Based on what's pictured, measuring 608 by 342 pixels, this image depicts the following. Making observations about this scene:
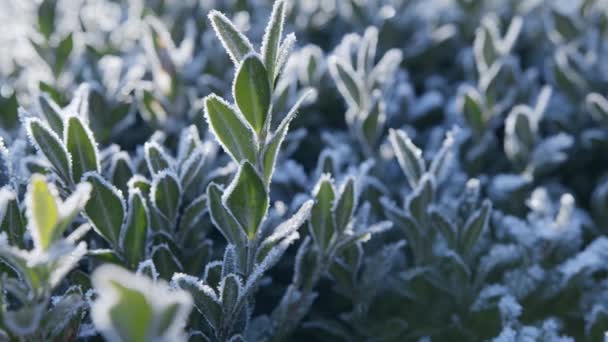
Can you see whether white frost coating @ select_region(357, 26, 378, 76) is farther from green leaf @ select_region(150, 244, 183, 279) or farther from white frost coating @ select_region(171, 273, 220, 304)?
white frost coating @ select_region(171, 273, 220, 304)

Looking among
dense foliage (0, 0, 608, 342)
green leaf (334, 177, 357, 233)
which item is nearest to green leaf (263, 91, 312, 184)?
dense foliage (0, 0, 608, 342)

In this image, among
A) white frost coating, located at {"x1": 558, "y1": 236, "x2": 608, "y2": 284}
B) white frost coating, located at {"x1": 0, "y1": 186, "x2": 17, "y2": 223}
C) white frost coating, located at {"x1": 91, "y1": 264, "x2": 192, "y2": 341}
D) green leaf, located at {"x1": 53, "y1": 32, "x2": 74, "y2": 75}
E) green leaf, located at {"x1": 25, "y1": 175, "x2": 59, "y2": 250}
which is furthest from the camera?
green leaf, located at {"x1": 53, "y1": 32, "x2": 74, "y2": 75}

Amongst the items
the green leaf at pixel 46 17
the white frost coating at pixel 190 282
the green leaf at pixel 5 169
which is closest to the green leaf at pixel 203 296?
the white frost coating at pixel 190 282

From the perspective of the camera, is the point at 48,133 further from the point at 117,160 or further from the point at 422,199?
the point at 422,199

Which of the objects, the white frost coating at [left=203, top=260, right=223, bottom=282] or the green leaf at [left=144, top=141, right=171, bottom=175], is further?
the green leaf at [left=144, top=141, right=171, bottom=175]

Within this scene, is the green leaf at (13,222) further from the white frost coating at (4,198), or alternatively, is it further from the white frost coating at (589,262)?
the white frost coating at (589,262)

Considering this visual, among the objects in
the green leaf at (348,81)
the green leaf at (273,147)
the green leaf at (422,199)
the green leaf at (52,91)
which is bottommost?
the green leaf at (273,147)

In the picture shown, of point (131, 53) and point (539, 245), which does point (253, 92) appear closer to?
point (539, 245)

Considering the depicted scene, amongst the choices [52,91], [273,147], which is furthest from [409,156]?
[52,91]
